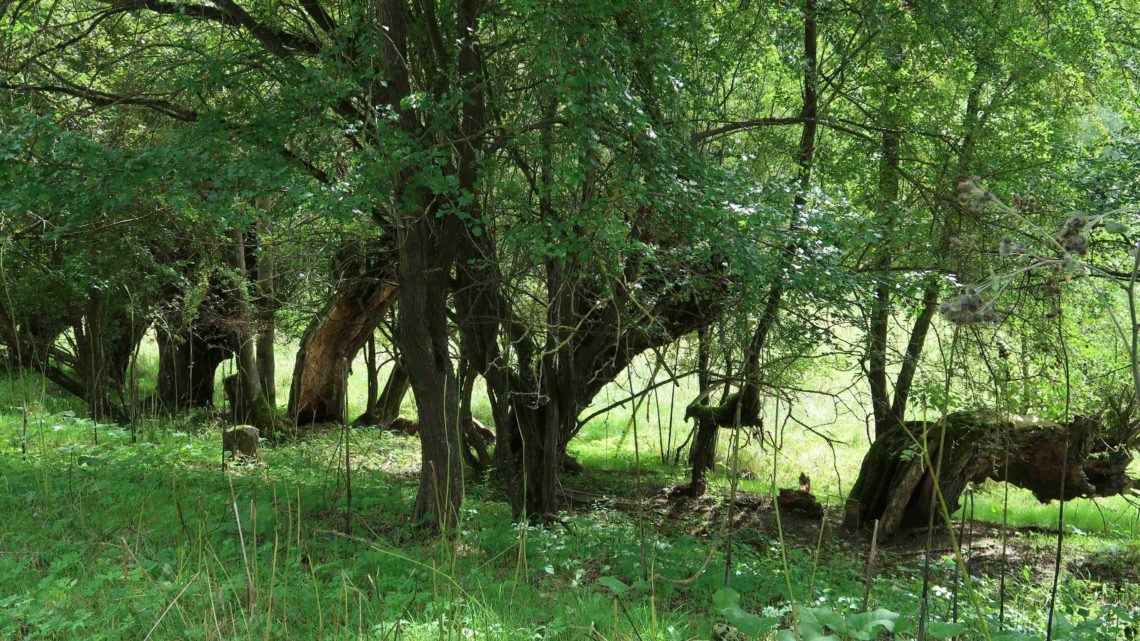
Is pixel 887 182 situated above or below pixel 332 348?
above

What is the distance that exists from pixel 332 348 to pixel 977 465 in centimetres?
789

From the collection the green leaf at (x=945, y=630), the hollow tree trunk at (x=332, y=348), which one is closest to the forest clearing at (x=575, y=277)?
the green leaf at (x=945, y=630)

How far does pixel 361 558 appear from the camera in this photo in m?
5.24

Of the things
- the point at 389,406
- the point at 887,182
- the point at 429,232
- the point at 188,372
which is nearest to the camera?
the point at 429,232

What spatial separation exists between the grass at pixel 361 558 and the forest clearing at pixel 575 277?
0.05 meters

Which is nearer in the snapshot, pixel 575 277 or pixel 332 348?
pixel 575 277

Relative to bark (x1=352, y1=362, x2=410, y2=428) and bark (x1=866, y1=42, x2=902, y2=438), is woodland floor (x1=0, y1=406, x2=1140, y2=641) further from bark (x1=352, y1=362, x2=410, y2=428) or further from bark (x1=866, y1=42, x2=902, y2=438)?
bark (x1=352, y1=362, x2=410, y2=428)

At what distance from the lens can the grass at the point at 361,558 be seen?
361 cm

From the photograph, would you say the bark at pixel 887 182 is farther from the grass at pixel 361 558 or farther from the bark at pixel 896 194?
the grass at pixel 361 558

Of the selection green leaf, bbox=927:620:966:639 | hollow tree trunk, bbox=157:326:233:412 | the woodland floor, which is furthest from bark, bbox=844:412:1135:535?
hollow tree trunk, bbox=157:326:233:412

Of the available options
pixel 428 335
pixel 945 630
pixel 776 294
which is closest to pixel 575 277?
pixel 428 335

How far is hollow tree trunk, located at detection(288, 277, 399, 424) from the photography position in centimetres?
1098

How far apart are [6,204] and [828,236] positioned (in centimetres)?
482

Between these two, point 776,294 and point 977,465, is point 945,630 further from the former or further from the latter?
point 977,465
